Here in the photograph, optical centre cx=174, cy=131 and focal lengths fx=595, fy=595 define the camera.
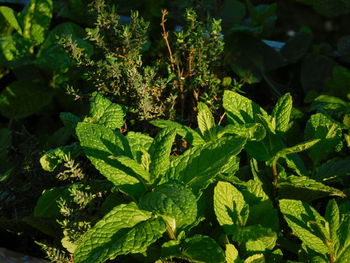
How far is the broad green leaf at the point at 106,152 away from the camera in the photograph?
176 centimetres

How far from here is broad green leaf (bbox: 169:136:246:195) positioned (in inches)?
66.6

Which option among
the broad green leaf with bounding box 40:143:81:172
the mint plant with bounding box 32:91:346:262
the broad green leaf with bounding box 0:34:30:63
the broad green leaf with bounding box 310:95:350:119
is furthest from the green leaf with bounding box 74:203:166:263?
the broad green leaf with bounding box 0:34:30:63

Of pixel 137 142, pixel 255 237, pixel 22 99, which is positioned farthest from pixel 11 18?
pixel 255 237

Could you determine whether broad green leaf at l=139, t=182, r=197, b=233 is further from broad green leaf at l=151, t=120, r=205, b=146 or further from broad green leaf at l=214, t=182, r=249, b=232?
broad green leaf at l=151, t=120, r=205, b=146

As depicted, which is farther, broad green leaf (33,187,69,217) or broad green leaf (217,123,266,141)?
broad green leaf (33,187,69,217)

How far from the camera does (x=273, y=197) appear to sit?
81.0 inches

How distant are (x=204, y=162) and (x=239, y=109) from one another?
0.41 metres

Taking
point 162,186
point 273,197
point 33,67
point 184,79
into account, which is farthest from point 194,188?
point 33,67

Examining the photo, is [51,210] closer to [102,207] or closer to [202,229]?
[102,207]

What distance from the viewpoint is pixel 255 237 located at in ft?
5.71

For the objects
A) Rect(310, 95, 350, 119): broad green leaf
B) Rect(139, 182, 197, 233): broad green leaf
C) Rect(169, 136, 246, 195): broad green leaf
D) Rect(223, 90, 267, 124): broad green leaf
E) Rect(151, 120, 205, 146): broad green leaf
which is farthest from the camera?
Rect(310, 95, 350, 119): broad green leaf

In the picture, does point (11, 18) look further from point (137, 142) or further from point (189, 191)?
point (189, 191)

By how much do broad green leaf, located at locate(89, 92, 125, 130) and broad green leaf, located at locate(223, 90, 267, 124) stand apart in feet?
1.21

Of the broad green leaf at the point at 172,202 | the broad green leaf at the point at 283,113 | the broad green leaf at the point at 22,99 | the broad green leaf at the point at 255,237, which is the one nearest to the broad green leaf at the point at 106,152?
the broad green leaf at the point at 172,202
